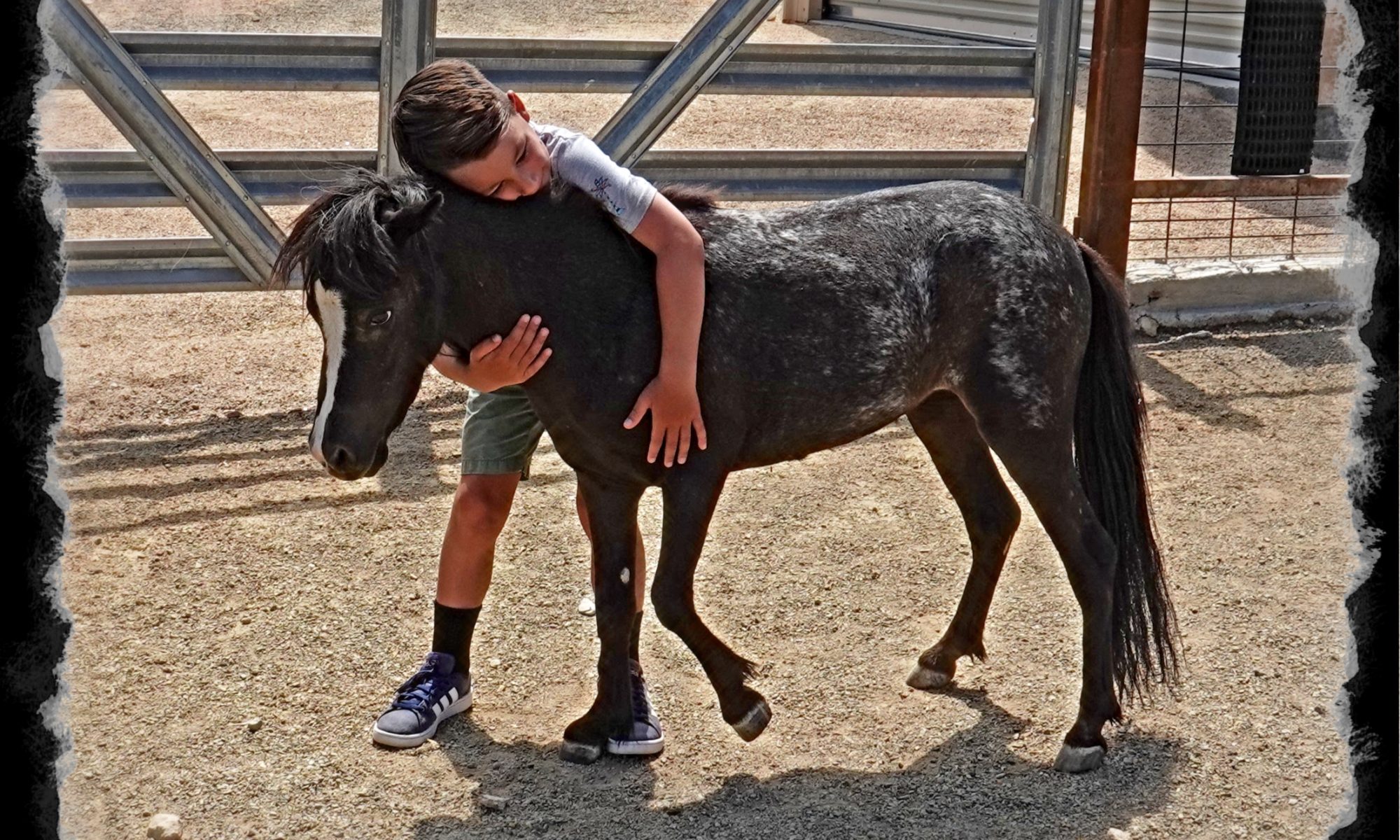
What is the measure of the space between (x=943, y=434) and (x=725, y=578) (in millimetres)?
1005

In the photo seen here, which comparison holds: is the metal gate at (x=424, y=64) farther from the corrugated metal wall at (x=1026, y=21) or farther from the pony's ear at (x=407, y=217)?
the corrugated metal wall at (x=1026, y=21)

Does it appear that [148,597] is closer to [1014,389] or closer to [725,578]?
[725,578]

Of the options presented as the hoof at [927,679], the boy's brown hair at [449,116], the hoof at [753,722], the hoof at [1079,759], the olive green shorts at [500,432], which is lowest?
the hoof at [927,679]

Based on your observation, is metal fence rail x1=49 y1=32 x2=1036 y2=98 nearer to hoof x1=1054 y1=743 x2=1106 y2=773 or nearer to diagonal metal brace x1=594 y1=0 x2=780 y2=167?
diagonal metal brace x1=594 y1=0 x2=780 y2=167

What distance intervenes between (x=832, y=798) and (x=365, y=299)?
5.39ft

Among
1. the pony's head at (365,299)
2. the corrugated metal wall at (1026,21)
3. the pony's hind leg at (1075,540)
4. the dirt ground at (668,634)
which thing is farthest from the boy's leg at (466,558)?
the corrugated metal wall at (1026,21)

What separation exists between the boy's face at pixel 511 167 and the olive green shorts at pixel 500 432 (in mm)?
676

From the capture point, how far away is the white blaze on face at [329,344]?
3275 mm

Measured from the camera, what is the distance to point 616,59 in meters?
6.39

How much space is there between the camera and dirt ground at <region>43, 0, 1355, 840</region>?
356cm

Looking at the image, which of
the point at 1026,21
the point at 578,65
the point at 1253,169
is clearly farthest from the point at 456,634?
the point at 1026,21

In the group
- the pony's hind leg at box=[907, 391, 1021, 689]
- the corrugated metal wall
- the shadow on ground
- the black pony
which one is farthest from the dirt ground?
the corrugated metal wall

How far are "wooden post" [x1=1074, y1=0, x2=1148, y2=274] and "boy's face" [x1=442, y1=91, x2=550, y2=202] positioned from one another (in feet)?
13.9

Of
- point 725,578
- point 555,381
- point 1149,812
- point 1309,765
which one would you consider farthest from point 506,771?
point 1309,765
